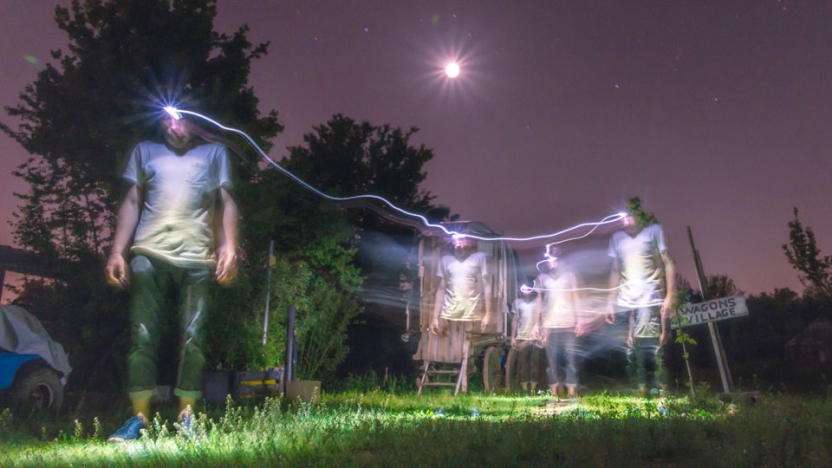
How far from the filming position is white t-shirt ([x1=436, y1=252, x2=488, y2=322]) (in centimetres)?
1163

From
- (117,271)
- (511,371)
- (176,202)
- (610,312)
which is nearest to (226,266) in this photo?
(176,202)

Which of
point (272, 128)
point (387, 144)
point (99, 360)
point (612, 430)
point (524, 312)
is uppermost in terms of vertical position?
point (387, 144)

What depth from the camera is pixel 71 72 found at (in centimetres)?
1320

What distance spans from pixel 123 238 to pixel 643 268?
5.90 m

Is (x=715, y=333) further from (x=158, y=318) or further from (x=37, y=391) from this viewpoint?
(x=37, y=391)

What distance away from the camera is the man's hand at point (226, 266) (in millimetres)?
5219

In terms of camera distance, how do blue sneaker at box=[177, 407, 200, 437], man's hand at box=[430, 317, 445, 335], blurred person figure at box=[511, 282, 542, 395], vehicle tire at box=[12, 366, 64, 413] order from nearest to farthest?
blue sneaker at box=[177, 407, 200, 437]
vehicle tire at box=[12, 366, 64, 413]
man's hand at box=[430, 317, 445, 335]
blurred person figure at box=[511, 282, 542, 395]

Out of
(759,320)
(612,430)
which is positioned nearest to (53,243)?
(612,430)

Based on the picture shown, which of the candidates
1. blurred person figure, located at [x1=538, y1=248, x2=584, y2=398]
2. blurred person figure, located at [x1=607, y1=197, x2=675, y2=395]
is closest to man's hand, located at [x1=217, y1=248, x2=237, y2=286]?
blurred person figure, located at [x1=607, y1=197, x2=675, y2=395]

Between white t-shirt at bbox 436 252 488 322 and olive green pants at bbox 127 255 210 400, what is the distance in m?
6.67

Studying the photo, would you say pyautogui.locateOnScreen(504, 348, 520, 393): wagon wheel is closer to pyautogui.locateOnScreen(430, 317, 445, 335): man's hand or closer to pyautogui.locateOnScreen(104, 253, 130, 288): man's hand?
pyautogui.locateOnScreen(430, 317, 445, 335): man's hand

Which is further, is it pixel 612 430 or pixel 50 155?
pixel 50 155

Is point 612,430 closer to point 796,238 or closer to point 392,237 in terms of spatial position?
point 796,238

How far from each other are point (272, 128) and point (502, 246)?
4941mm
